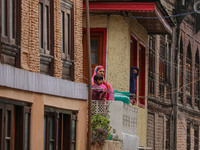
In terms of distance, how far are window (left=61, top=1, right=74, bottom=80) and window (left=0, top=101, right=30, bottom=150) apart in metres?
3.10

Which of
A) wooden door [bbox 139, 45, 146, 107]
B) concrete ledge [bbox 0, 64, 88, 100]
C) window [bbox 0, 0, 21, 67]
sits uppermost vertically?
wooden door [bbox 139, 45, 146, 107]

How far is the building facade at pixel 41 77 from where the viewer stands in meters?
15.5

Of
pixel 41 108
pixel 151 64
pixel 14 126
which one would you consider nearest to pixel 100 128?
pixel 41 108

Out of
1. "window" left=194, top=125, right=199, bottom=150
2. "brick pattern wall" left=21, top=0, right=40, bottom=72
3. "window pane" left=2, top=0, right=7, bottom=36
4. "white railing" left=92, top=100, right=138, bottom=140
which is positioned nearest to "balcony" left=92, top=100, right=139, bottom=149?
"white railing" left=92, top=100, right=138, bottom=140

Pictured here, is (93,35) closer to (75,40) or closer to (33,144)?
(75,40)

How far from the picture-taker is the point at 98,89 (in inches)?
803

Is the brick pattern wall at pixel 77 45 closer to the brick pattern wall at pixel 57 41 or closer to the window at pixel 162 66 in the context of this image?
the brick pattern wall at pixel 57 41

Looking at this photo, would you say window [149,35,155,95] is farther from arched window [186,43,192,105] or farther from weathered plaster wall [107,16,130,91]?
arched window [186,43,192,105]

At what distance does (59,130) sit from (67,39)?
226 cm

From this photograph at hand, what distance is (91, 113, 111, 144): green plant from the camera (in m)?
19.9

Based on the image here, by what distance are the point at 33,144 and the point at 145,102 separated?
14413 mm

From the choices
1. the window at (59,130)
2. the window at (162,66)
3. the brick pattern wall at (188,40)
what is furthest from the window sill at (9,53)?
the brick pattern wall at (188,40)

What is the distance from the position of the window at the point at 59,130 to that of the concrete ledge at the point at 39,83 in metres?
0.46

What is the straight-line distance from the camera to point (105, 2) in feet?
82.9
